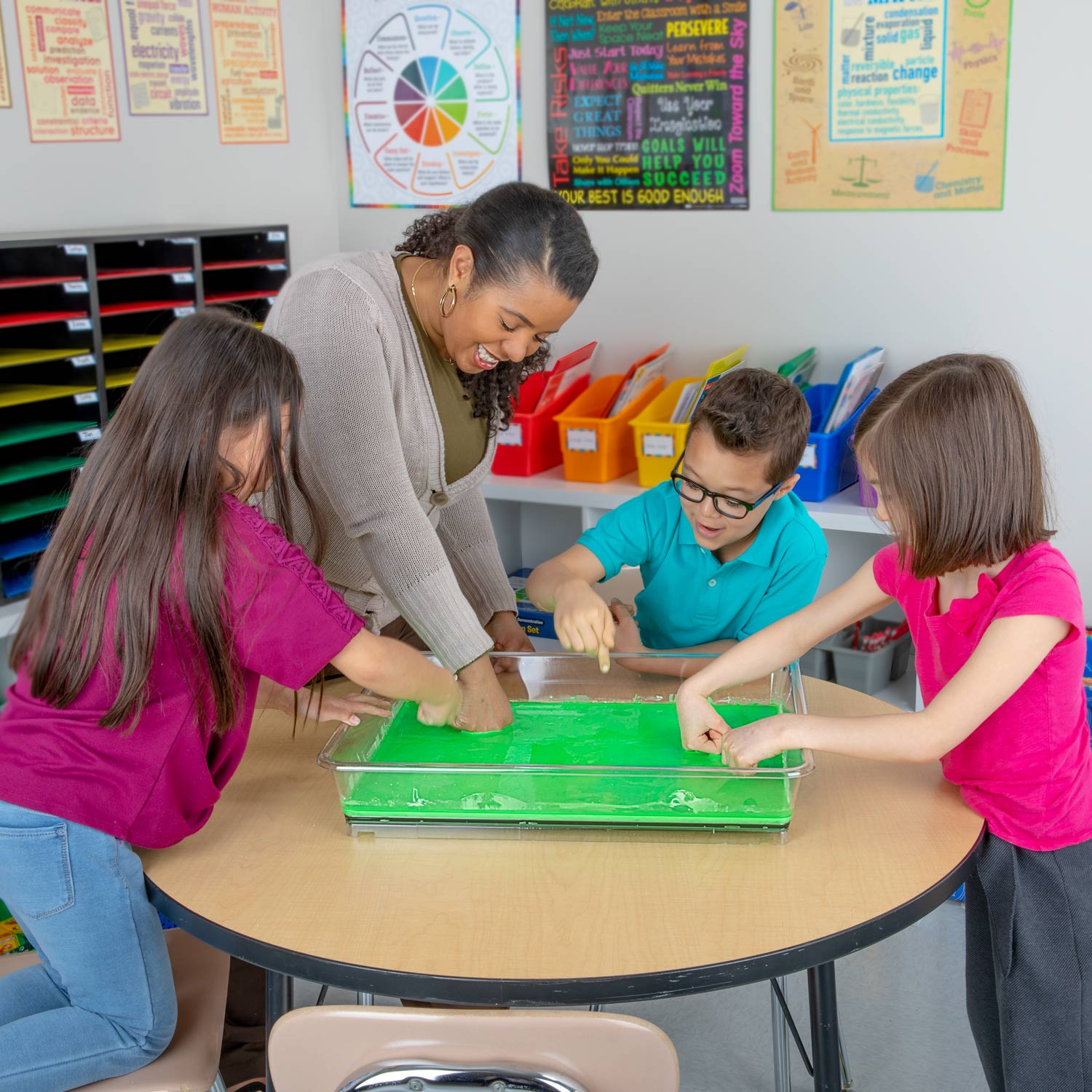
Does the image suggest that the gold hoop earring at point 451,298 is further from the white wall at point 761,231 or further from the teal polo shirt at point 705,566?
the white wall at point 761,231

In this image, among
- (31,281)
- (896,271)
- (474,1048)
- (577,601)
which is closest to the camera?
(474,1048)

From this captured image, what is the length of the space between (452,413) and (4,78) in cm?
165

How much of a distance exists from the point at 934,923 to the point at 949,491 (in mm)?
1506

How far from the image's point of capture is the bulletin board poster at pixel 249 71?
10.3 feet

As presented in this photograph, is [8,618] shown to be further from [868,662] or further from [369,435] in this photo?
[868,662]

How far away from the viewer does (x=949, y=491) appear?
1268 millimetres

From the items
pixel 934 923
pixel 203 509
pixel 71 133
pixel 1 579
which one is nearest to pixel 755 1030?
pixel 934 923

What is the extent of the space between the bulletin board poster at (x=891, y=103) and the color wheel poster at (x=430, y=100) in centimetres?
82

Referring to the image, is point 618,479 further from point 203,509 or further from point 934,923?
point 203,509

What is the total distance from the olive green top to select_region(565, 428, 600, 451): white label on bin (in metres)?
1.10

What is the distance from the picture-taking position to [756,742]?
1.28 metres

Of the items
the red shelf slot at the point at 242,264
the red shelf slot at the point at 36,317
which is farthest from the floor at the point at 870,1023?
the red shelf slot at the point at 242,264

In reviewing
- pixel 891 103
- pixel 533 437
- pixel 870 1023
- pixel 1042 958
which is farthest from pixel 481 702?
pixel 891 103

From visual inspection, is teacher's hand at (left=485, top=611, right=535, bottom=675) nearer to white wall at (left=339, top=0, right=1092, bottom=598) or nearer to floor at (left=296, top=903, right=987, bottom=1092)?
floor at (left=296, top=903, right=987, bottom=1092)
